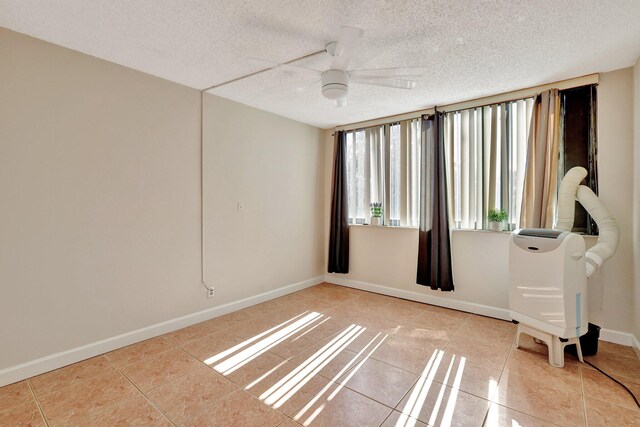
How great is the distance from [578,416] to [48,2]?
4058mm

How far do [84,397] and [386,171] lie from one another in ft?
12.5

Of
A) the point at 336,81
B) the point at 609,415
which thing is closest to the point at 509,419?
the point at 609,415

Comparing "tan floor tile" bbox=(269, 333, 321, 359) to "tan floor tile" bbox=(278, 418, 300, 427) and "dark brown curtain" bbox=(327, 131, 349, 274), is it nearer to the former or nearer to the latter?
"tan floor tile" bbox=(278, 418, 300, 427)

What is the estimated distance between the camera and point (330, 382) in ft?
7.13

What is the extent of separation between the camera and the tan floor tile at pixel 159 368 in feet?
7.12

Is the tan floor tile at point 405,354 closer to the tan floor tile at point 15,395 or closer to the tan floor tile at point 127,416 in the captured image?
the tan floor tile at point 127,416

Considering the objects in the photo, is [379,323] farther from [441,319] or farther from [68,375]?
[68,375]

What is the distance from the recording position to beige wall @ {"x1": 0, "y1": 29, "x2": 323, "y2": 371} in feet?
7.16

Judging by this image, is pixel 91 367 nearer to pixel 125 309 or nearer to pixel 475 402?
pixel 125 309

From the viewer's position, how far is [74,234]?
2424 millimetres

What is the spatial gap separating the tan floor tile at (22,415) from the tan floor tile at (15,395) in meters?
0.03

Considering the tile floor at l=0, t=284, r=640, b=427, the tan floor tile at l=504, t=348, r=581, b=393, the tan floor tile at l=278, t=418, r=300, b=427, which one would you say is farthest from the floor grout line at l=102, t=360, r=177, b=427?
the tan floor tile at l=504, t=348, r=581, b=393

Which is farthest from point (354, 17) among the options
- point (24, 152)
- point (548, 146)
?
point (24, 152)

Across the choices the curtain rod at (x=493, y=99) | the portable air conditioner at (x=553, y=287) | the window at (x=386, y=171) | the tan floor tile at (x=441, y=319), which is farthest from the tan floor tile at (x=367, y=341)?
the curtain rod at (x=493, y=99)
